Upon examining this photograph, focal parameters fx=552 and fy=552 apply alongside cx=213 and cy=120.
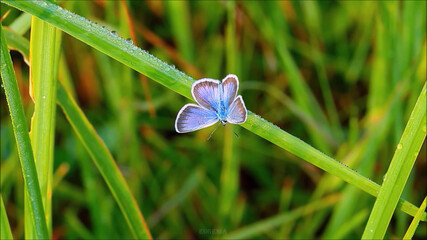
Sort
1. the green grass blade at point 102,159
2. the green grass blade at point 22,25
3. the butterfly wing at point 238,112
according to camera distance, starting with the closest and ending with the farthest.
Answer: the butterfly wing at point 238,112 → the green grass blade at point 102,159 → the green grass blade at point 22,25

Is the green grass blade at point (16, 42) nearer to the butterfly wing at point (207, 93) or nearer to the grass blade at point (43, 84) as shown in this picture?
the grass blade at point (43, 84)

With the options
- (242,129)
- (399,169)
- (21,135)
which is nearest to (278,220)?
(242,129)

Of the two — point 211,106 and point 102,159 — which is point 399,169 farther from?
point 102,159

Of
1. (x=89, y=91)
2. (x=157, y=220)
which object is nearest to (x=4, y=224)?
(x=157, y=220)

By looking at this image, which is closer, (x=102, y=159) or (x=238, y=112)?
Result: (x=238, y=112)

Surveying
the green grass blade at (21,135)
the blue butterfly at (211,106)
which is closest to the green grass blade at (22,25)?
the green grass blade at (21,135)

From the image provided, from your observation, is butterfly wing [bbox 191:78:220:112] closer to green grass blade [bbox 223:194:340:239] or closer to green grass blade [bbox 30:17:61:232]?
green grass blade [bbox 30:17:61:232]

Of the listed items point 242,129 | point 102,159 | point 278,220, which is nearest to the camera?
point 102,159
